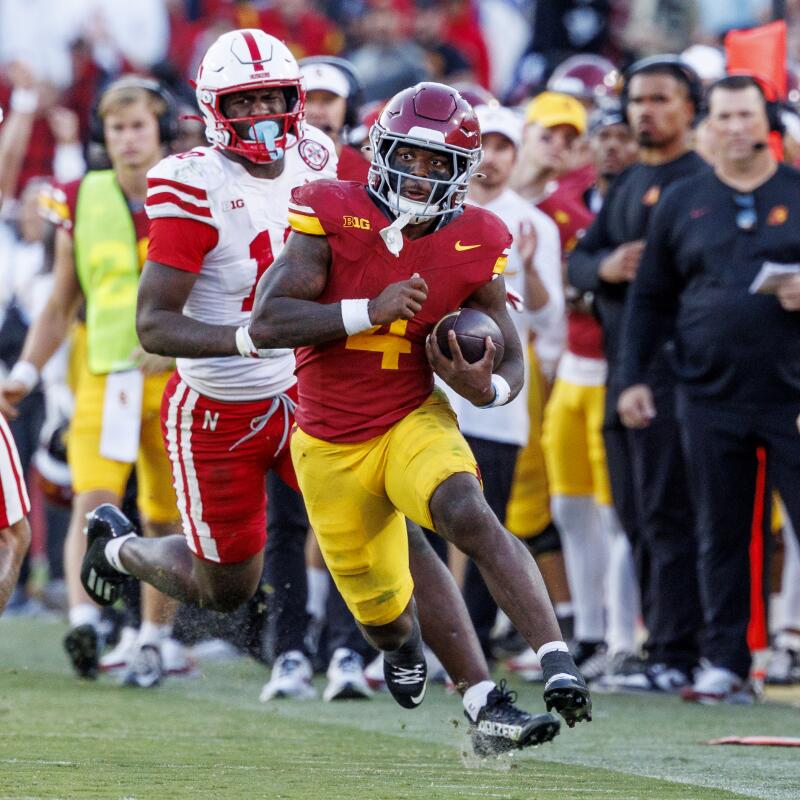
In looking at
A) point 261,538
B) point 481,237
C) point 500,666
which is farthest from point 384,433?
point 500,666

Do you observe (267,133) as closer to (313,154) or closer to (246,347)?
(313,154)

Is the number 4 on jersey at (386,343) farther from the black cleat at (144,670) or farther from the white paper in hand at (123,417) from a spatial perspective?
the black cleat at (144,670)

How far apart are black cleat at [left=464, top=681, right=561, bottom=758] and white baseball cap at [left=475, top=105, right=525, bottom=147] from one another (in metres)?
3.33

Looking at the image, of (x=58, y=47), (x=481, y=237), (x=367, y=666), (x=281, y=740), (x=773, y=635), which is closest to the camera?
(x=481, y=237)

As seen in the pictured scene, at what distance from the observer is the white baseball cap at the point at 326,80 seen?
782cm

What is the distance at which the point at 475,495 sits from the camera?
4.91 metres

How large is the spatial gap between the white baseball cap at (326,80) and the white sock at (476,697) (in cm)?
328

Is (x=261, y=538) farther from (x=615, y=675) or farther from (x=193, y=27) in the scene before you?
(x=193, y=27)

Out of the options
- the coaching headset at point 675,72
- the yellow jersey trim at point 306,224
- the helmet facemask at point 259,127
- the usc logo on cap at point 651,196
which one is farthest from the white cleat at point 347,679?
the coaching headset at point 675,72

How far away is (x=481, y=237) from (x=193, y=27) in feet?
32.3

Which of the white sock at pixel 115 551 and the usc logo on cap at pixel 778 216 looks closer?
the white sock at pixel 115 551

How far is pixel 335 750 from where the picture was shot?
567 cm

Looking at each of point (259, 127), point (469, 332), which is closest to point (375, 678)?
point (259, 127)

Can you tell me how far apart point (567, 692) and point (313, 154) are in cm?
226
